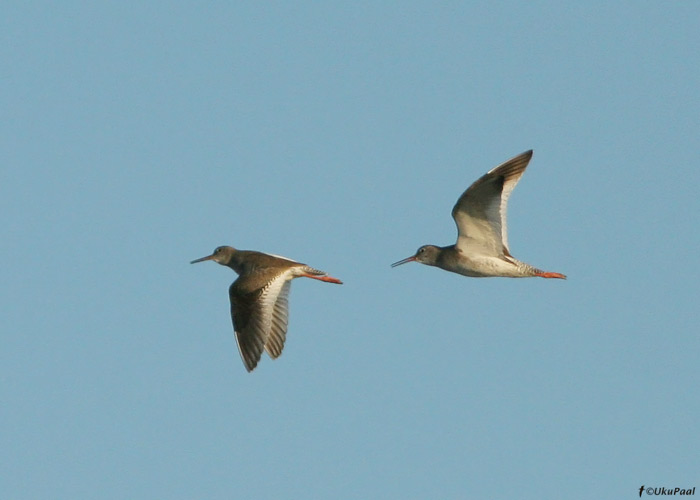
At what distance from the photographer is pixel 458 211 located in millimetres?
25781

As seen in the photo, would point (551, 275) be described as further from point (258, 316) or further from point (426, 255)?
point (258, 316)

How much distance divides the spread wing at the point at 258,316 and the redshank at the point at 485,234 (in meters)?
3.51

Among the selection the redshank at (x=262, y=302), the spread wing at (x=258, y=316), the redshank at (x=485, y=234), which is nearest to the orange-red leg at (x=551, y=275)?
the redshank at (x=485, y=234)

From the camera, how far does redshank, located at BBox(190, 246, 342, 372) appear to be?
24453mm

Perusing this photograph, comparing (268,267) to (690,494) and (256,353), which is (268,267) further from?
(690,494)

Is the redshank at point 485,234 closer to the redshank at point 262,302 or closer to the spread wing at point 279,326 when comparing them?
the redshank at point 262,302

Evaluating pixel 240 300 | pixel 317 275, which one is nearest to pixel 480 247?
pixel 317 275

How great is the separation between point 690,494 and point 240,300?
8.71m

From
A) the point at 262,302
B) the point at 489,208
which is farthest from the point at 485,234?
the point at 262,302

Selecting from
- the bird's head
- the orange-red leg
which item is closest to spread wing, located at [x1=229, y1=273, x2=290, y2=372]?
the bird's head

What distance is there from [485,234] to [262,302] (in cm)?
463

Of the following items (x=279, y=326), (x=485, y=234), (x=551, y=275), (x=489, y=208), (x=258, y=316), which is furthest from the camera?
(x=551, y=275)

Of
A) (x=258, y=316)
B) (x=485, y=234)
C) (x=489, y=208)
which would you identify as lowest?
(x=258, y=316)

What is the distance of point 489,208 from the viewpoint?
Result: 84.0ft
